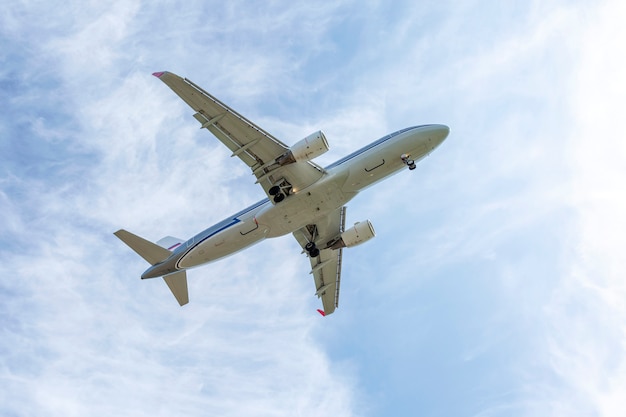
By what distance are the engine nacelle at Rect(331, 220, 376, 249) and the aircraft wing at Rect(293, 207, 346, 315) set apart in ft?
5.64

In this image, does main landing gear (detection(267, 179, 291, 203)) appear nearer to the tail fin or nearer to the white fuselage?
the white fuselage

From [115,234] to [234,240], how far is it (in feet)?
32.5

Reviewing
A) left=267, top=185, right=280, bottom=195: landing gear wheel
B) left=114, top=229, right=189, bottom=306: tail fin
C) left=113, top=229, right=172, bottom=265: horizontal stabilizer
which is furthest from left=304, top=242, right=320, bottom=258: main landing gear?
left=113, top=229, right=172, bottom=265: horizontal stabilizer

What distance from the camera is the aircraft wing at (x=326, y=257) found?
57.8 meters

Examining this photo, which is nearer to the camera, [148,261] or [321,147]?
[321,147]

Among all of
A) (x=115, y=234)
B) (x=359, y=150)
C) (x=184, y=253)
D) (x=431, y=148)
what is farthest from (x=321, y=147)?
(x=115, y=234)

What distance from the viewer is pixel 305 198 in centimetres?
5081

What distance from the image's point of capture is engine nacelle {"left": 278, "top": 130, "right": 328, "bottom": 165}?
48500 mm

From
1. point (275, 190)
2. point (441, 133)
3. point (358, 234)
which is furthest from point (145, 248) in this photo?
point (441, 133)

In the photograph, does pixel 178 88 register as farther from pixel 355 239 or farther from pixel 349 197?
pixel 355 239

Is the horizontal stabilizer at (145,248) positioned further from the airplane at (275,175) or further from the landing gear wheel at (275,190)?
the landing gear wheel at (275,190)

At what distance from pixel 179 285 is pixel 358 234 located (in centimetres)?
1611

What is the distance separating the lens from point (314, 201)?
51156mm

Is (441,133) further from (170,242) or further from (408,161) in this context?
(170,242)
